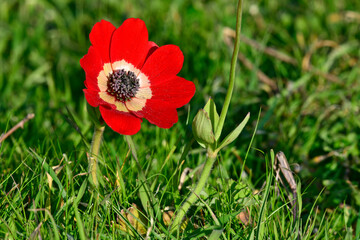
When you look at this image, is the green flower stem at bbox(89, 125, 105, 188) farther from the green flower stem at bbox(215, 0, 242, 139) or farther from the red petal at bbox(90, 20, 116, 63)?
the green flower stem at bbox(215, 0, 242, 139)

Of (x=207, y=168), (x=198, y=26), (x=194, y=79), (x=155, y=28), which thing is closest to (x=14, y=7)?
(x=155, y=28)

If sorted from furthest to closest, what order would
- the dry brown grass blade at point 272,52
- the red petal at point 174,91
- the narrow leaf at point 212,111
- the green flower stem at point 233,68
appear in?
the dry brown grass blade at point 272,52
the red petal at point 174,91
the narrow leaf at point 212,111
the green flower stem at point 233,68

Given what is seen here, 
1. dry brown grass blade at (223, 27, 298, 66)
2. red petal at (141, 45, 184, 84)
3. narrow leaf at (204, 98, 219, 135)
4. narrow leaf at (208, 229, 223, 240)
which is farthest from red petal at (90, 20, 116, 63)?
dry brown grass blade at (223, 27, 298, 66)

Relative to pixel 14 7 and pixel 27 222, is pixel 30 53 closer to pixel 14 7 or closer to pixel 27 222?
pixel 14 7

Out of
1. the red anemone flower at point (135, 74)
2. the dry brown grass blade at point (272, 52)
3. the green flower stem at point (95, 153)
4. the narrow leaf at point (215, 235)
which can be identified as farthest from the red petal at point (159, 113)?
the dry brown grass blade at point (272, 52)

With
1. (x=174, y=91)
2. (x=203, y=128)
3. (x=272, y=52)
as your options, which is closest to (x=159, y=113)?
(x=174, y=91)

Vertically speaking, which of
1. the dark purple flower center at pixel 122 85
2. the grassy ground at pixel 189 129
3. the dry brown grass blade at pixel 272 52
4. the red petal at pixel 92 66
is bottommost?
the grassy ground at pixel 189 129

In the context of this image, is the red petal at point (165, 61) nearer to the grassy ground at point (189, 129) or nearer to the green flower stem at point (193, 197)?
the grassy ground at point (189, 129)

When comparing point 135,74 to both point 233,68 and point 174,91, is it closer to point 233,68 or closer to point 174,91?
point 174,91
